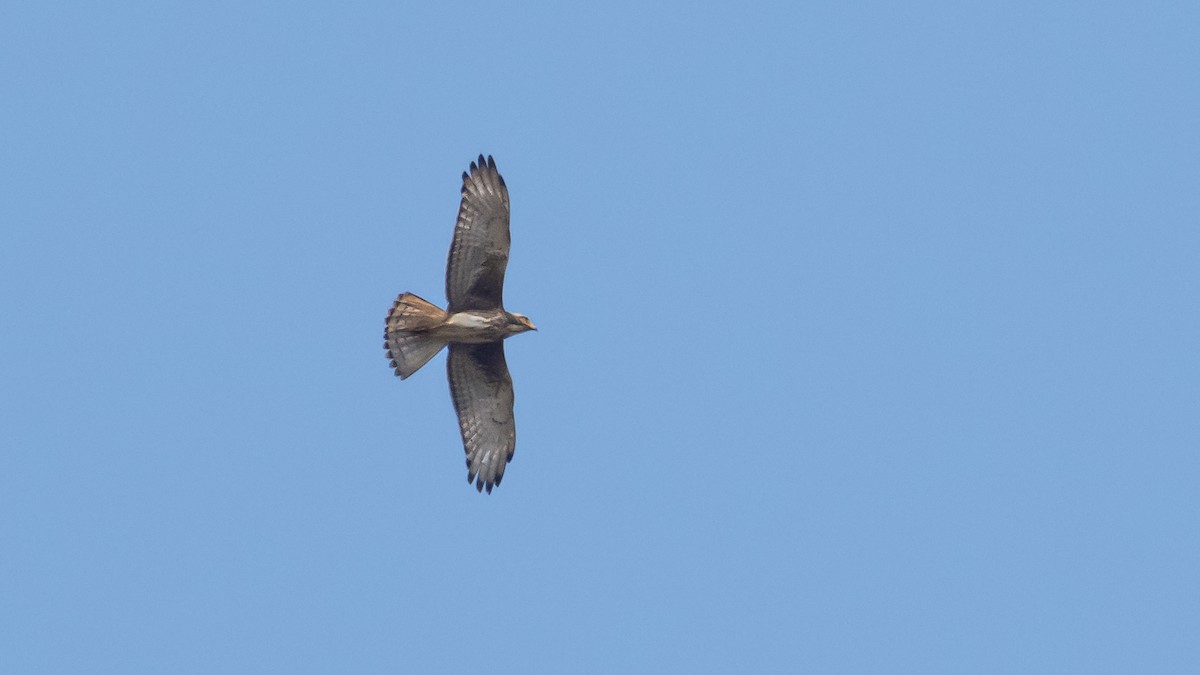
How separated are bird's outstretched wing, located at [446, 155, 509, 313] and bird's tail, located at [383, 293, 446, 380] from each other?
43 cm

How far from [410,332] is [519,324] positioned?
4.45 feet

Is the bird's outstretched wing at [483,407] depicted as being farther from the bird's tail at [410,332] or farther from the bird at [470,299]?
the bird's tail at [410,332]

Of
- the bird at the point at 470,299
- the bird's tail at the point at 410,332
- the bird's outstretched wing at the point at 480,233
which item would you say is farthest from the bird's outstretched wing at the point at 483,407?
the bird's outstretched wing at the point at 480,233

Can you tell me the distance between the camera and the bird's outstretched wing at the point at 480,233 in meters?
23.8

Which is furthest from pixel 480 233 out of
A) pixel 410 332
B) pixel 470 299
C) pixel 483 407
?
pixel 483 407

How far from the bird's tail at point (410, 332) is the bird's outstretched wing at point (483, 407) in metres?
0.73

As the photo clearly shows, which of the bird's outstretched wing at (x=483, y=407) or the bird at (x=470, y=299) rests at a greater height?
the bird at (x=470, y=299)

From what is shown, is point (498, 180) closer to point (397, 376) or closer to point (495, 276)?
point (495, 276)

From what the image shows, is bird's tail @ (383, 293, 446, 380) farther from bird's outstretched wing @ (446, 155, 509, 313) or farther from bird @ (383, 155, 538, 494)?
bird's outstretched wing @ (446, 155, 509, 313)

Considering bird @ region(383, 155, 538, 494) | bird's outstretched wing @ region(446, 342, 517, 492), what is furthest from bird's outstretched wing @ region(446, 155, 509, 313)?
bird's outstretched wing @ region(446, 342, 517, 492)

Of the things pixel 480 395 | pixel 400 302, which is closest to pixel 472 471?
pixel 480 395

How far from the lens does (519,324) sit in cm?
2412

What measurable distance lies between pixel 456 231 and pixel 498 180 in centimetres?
81

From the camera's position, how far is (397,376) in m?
24.3
